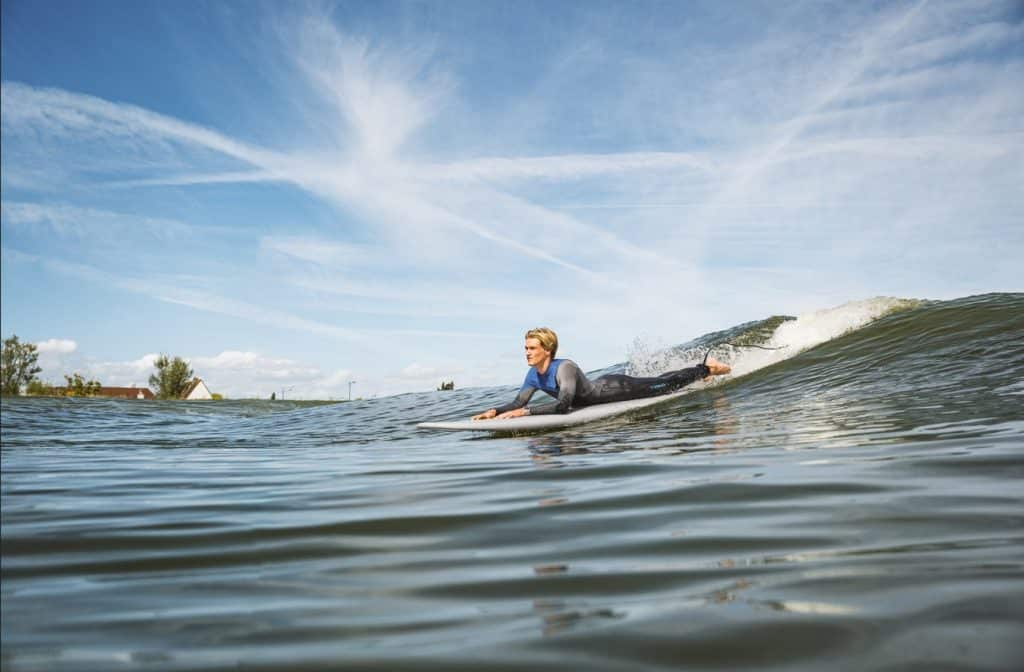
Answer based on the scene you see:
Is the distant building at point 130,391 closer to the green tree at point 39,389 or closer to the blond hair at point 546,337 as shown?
the green tree at point 39,389

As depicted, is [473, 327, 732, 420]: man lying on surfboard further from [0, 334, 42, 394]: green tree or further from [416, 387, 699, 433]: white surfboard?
[0, 334, 42, 394]: green tree

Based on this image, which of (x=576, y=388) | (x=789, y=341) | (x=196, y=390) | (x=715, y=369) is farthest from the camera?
(x=196, y=390)

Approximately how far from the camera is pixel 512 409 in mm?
10961

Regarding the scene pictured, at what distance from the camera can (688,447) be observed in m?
5.91

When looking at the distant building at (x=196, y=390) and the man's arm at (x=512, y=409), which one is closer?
the man's arm at (x=512, y=409)

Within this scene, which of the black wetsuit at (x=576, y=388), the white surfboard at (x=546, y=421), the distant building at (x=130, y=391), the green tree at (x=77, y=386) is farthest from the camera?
the distant building at (x=130, y=391)

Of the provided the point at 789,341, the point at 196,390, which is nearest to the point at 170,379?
the point at 196,390

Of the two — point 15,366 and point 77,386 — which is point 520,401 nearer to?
Result: point 77,386

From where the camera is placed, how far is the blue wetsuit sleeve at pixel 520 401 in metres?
11.1

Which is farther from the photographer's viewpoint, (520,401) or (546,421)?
(520,401)

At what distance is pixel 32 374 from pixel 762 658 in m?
78.4

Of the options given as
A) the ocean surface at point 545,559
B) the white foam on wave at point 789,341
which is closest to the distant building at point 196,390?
the white foam on wave at point 789,341

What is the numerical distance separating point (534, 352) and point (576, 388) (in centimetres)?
86

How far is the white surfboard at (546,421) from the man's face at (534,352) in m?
1.02
